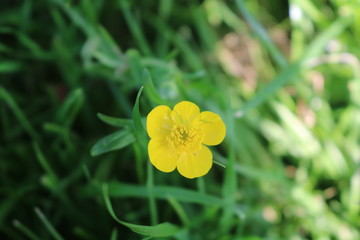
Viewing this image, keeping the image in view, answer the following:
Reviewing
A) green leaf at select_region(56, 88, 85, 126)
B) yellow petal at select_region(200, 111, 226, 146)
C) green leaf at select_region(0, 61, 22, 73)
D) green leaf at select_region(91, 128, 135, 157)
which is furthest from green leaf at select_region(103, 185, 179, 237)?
green leaf at select_region(0, 61, 22, 73)

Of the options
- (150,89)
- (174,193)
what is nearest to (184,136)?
(150,89)

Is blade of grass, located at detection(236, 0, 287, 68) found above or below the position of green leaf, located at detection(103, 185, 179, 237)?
above

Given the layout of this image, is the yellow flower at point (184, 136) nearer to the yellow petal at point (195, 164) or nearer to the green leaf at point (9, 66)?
the yellow petal at point (195, 164)

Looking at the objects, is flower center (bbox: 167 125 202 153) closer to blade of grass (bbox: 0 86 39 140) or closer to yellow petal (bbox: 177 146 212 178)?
yellow petal (bbox: 177 146 212 178)

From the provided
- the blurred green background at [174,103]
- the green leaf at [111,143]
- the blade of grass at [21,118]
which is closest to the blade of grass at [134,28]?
the blurred green background at [174,103]

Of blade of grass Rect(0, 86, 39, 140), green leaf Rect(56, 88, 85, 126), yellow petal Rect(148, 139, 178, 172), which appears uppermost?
green leaf Rect(56, 88, 85, 126)

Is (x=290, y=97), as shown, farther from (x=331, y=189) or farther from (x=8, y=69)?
(x=8, y=69)

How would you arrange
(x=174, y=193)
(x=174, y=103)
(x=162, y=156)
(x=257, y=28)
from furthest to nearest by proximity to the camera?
(x=257, y=28), (x=174, y=103), (x=174, y=193), (x=162, y=156)

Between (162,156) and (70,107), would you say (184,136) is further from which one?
(70,107)
